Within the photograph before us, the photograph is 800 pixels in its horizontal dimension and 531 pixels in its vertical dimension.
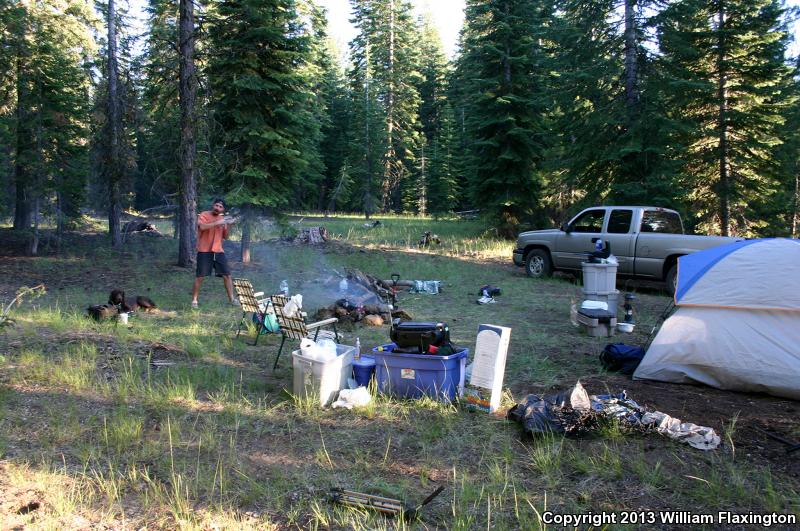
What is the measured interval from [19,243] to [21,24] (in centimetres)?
654

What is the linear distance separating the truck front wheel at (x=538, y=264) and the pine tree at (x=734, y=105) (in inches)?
212

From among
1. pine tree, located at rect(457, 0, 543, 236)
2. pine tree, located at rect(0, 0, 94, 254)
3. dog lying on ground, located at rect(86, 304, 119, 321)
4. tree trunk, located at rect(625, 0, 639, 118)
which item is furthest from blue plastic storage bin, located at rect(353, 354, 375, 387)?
pine tree, located at rect(457, 0, 543, 236)

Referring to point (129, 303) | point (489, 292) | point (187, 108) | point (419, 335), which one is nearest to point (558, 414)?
point (419, 335)

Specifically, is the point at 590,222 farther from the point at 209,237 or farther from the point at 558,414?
the point at 558,414

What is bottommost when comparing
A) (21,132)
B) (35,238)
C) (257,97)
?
(35,238)

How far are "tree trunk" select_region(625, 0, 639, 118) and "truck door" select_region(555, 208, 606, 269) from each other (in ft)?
13.3

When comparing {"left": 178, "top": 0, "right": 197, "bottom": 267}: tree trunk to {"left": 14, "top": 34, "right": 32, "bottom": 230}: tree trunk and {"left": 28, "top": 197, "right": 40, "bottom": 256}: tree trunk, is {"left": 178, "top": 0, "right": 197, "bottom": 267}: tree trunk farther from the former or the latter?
{"left": 28, "top": 197, "right": 40, "bottom": 256}: tree trunk

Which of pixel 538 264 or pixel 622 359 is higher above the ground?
pixel 538 264

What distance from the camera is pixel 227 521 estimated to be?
3.12m

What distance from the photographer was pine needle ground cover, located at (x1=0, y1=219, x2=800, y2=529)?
3.31 metres

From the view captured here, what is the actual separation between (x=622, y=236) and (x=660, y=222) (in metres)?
0.79

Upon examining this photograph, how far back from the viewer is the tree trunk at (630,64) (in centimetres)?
1480

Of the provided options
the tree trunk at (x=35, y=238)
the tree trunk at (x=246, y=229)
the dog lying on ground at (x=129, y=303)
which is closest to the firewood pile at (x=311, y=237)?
the tree trunk at (x=246, y=229)

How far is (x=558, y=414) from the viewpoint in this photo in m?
4.34
